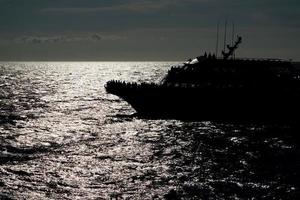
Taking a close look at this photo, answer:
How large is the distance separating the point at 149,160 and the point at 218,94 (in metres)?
27.2

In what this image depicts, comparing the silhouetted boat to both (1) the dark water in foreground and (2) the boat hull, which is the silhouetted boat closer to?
(2) the boat hull

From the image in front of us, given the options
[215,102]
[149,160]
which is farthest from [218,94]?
[149,160]

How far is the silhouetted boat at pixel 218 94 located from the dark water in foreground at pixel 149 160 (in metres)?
3.22

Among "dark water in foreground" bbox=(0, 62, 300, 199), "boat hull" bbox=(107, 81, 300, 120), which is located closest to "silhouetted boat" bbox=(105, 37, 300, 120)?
"boat hull" bbox=(107, 81, 300, 120)

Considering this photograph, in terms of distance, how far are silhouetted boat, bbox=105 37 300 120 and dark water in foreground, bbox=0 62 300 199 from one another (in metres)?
3.22

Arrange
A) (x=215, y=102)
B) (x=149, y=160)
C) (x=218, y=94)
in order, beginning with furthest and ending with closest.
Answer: (x=215, y=102)
(x=218, y=94)
(x=149, y=160)

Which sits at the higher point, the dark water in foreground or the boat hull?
the boat hull

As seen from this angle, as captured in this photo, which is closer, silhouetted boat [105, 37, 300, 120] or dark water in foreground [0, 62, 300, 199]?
dark water in foreground [0, 62, 300, 199]

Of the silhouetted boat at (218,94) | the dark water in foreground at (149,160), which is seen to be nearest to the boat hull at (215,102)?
the silhouetted boat at (218,94)

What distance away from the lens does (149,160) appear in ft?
139

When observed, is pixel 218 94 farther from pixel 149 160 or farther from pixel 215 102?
pixel 149 160

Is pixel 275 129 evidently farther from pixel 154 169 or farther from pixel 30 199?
pixel 30 199

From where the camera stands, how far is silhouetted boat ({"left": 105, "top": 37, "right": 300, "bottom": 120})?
66250 mm

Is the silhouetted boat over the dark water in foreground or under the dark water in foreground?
over
